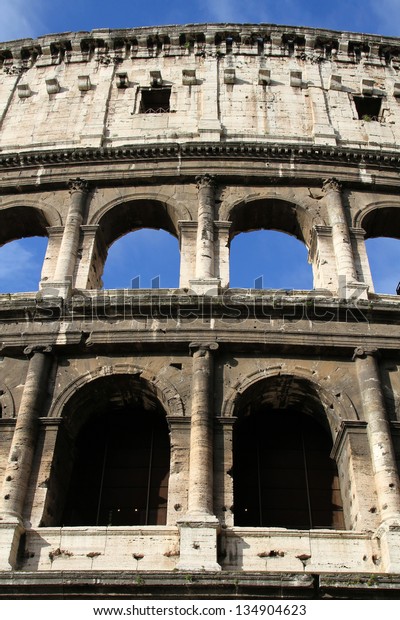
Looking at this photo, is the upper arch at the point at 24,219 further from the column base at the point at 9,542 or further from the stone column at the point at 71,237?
the column base at the point at 9,542

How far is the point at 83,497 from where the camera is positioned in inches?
443

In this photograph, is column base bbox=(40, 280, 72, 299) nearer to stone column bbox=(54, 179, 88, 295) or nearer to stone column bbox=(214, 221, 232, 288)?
stone column bbox=(54, 179, 88, 295)

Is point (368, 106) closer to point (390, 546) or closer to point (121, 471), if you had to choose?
point (121, 471)

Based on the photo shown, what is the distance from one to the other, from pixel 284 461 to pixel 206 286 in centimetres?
326

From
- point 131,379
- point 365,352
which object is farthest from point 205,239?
point 365,352

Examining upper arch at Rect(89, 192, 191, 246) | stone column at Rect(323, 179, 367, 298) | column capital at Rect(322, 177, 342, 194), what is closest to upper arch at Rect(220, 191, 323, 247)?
stone column at Rect(323, 179, 367, 298)

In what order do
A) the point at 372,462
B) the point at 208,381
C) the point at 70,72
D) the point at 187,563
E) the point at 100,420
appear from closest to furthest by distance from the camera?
1. the point at 187,563
2. the point at 372,462
3. the point at 208,381
4. the point at 100,420
5. the point at 70,72

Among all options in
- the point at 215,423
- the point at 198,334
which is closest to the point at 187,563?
the point at 215,423

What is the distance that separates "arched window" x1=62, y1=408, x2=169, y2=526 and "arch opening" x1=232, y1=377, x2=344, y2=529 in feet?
4.04

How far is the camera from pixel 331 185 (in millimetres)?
14547

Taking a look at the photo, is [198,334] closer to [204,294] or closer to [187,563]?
[204,294]

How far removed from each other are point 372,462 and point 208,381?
2.72m

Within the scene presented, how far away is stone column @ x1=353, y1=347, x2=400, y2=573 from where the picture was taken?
30.5ft
